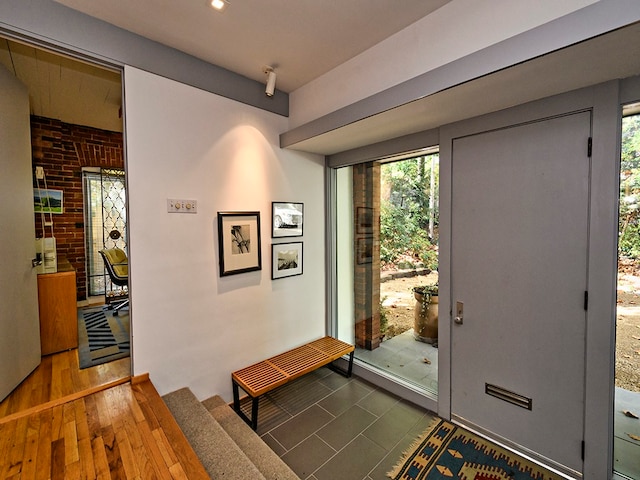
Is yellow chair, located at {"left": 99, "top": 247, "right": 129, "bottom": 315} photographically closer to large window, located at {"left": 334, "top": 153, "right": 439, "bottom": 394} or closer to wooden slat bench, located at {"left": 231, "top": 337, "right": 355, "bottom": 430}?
wooden slat bench, located at {"left": 231, "top": 337, "right": 355, "bottom": 430}

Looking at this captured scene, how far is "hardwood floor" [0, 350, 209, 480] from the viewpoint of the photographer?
4.49ft

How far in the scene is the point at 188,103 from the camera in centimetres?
225

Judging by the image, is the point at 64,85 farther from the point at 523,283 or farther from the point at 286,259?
the point at 523,283

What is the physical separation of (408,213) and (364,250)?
705 millimetres

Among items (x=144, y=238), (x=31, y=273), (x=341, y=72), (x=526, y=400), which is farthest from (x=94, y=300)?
(x=526, y=400)

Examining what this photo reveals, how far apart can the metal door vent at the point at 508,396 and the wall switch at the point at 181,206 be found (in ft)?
8.59

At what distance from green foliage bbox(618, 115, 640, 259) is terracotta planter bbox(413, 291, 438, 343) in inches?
49.7

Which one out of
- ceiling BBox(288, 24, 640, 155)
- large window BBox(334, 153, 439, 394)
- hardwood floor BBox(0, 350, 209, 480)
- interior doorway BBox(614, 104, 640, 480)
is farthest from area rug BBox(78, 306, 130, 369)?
interior doorway BBox(614, 104, 640, 480)

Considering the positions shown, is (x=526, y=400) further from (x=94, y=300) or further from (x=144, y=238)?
(x=94, y=300)

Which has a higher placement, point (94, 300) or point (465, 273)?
point (465, 273)

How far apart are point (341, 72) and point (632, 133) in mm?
1920

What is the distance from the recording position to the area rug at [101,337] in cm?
274

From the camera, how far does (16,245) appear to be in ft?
7.19

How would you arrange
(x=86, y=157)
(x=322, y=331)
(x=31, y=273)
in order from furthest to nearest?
1. (x=86, y=157)
2. (x=322, y=331)
3. (x=31, y=273)
